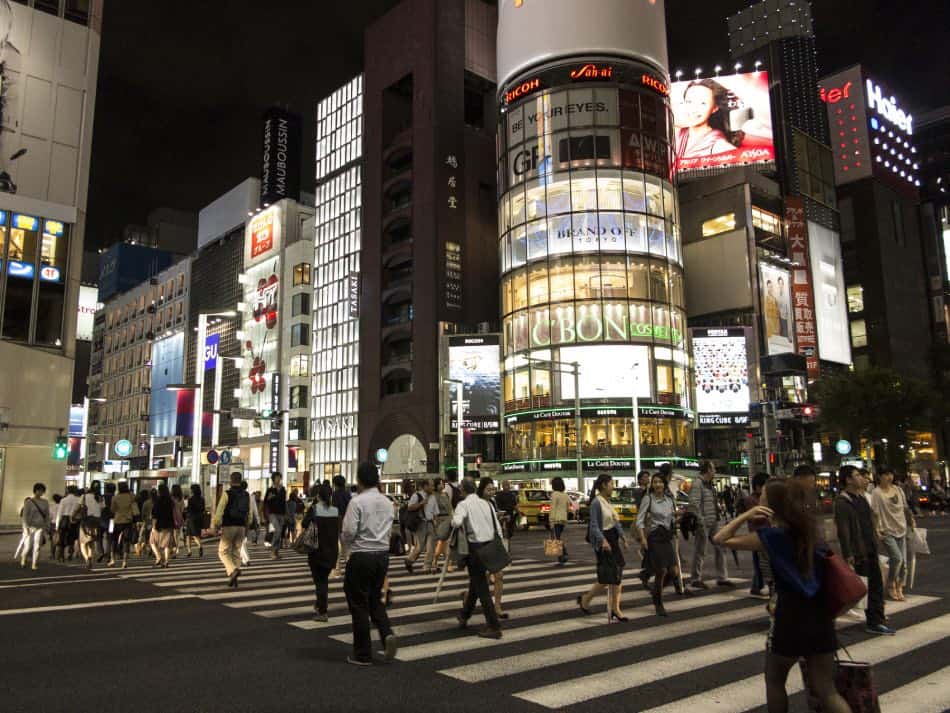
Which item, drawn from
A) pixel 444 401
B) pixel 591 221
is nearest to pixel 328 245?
pixel 444 401

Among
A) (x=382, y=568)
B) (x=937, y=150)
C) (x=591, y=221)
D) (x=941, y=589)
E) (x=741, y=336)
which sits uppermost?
(x=937, y=150)

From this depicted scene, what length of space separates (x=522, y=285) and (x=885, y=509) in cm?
5176

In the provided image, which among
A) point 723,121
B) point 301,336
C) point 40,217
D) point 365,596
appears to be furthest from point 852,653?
point 301,336

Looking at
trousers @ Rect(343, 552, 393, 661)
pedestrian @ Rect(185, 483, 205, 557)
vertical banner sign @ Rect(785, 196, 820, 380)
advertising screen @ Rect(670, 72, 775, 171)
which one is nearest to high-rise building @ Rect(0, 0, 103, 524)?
pedestrian @ Rect(185, 483, 205, 557)

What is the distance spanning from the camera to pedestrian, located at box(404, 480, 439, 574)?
52.0 ft

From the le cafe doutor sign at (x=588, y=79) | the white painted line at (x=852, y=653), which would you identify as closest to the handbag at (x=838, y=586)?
the white painted line at (x=852, y=653)

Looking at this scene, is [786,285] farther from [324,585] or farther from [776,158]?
[324,585]

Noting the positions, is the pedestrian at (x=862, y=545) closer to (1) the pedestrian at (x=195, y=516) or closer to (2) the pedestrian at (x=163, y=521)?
(2) the pedestrian at (x=163, y=521)

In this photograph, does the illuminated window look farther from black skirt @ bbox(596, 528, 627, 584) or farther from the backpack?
black skirt @ bbox(596, 528, 627, 584)

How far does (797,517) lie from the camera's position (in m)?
4.41

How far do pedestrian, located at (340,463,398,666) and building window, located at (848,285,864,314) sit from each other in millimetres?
104463

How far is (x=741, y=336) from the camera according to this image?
62.0m

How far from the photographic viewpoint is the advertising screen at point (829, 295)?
84.7 metres

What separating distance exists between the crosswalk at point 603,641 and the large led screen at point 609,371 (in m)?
43.2
